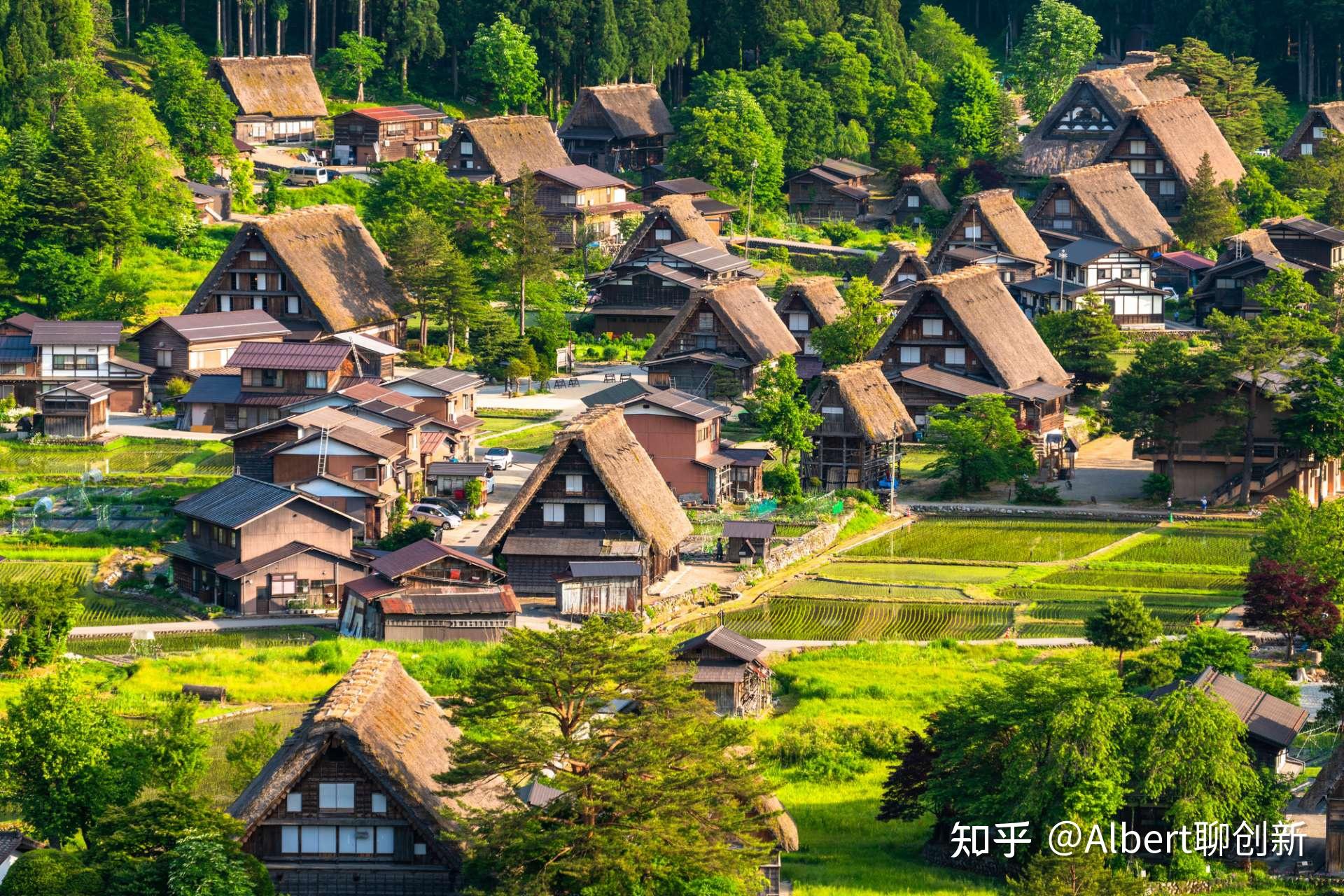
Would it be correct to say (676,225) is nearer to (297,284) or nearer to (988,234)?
(988,234)

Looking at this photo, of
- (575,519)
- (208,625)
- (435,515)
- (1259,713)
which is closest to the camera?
(1259,713)

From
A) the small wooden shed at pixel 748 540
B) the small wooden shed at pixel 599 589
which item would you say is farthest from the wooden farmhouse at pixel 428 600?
the small wooden shed at pixel 748 540

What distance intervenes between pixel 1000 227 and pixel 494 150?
1657cm

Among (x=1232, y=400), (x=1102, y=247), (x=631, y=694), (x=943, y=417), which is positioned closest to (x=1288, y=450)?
(x=1232, y=400)

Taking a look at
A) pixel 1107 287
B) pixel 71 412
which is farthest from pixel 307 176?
pixel 1107 287

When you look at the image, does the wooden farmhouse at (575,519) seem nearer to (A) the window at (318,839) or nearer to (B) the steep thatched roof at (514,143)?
(A) the window at (318,839)

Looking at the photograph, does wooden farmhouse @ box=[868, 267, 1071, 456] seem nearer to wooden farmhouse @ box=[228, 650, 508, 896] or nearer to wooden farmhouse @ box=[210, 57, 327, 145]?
wooden farmhouse @ box=[210, 57, 327, 145]

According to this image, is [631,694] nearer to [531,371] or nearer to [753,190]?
[531,371]

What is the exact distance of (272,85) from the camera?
82.8 meters

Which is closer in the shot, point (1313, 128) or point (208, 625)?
point (208, 625)

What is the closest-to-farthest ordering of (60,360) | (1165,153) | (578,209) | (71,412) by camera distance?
(71,412) → (60,360) → (578,209) → (1165,153)

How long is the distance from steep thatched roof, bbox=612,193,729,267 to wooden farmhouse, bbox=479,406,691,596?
2562 cm

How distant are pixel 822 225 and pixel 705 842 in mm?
54625

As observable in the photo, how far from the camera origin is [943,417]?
183ft
